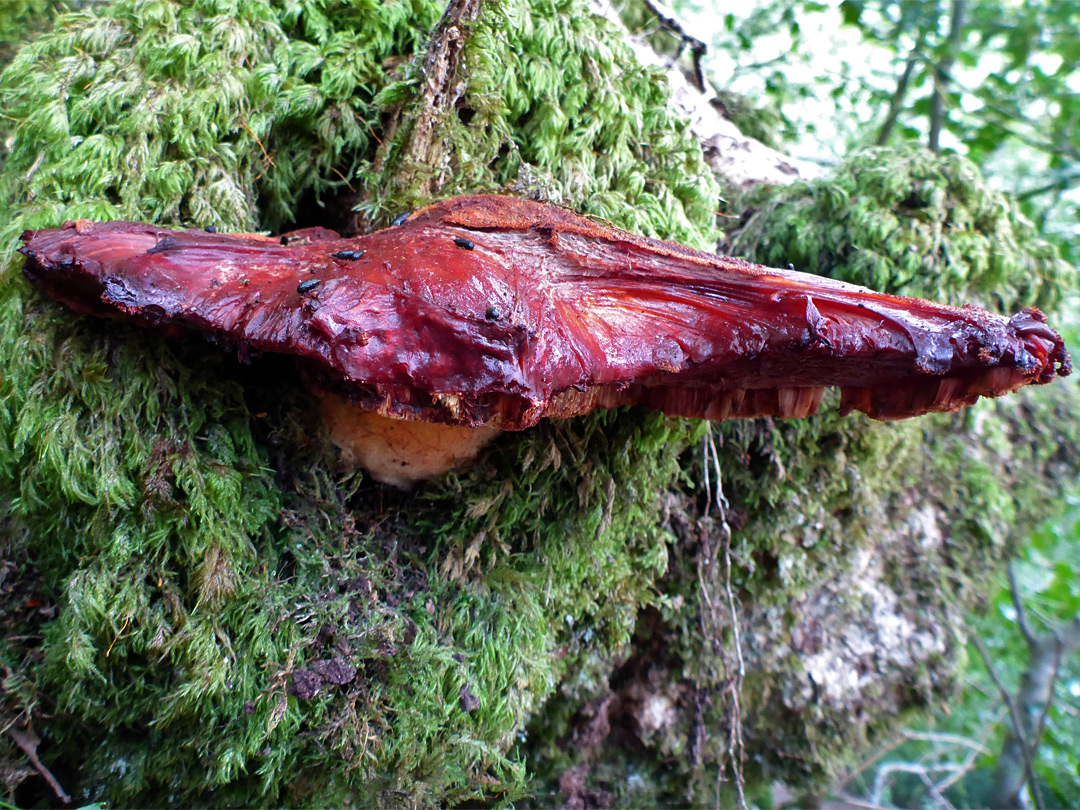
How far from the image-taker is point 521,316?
135 cm

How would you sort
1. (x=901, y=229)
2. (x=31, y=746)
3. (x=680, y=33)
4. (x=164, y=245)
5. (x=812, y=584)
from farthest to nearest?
(x=680, y=33) < (x=812, y=584) < (x=901, y=229) < (x=31, y=746) < (x=164, y=245)

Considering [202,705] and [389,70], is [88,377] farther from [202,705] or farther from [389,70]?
[389,70]

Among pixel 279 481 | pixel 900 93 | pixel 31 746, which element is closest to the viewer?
pixel 31 746

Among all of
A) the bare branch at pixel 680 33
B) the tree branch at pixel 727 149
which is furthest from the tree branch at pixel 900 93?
the bare branch at pixel 680 33

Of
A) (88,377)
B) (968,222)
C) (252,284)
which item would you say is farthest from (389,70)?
(968,222)

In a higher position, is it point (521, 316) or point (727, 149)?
point (521, 316)

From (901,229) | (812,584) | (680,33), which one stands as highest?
(680,33)

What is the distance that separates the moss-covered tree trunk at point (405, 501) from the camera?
1880 millimetres

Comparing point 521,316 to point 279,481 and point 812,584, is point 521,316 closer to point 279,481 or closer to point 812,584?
point 279,481

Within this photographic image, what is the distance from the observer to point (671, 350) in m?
1.49

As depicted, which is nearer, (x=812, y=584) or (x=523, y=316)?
(x=523, y=316)

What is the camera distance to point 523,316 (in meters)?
1.36

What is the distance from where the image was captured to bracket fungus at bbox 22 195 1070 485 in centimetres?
131

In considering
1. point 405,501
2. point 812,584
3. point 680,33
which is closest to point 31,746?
point 405,501
